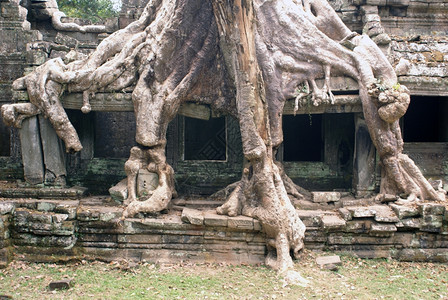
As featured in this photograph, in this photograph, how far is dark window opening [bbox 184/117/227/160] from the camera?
9.09 m

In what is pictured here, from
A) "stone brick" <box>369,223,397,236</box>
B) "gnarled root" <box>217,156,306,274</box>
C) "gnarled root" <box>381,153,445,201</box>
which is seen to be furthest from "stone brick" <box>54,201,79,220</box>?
"gnarled root" <box>381,153,445,201</box>

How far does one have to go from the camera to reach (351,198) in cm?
727

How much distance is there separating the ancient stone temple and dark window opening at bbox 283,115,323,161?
0.08ft

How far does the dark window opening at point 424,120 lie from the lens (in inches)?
364

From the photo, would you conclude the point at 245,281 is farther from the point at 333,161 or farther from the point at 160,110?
the point at 333,161

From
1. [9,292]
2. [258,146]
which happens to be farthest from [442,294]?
[9,292]

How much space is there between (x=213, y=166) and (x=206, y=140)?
34.2 inches

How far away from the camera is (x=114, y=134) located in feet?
29.9

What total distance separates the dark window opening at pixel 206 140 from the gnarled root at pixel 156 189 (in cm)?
210

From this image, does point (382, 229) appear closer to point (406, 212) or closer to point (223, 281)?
point (406, 212)

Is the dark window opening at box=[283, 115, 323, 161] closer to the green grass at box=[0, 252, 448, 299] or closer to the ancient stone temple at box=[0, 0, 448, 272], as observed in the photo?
the ancient stone temple at box=[0, 0, 448, 272]

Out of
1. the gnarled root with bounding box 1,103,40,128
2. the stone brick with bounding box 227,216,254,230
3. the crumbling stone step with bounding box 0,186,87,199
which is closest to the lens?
the stone brick with bounding box 227,216,254,230

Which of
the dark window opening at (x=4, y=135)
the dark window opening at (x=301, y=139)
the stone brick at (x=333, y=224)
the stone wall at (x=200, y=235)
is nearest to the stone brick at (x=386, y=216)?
the stone wall at (x=200, y=235)

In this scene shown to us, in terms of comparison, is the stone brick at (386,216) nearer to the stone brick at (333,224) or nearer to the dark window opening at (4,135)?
the stone brick at (333,224)
